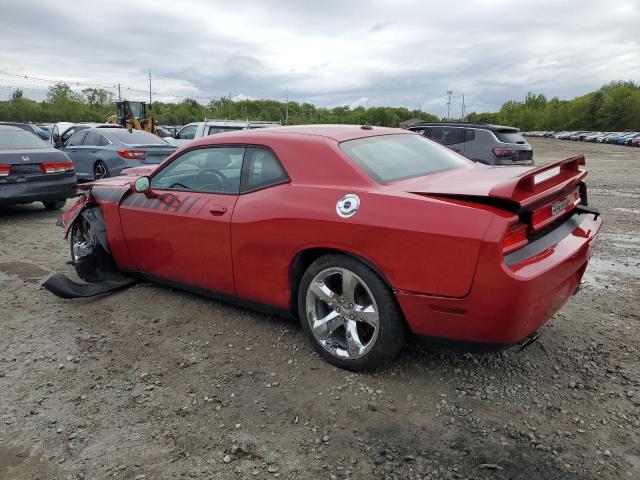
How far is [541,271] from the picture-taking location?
264 centimetres

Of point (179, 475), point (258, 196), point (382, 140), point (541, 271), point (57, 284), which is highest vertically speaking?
point (382, 140)

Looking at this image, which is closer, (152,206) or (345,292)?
(345,292)

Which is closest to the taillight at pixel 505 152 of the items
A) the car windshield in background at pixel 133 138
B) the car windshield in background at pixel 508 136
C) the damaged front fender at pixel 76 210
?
the car windshield in background at pixel 508 136

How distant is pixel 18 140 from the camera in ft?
27.3

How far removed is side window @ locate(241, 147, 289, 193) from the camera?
3.52 metres

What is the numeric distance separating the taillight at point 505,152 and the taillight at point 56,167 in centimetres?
847

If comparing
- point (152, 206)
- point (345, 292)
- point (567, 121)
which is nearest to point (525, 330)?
point (345, 292)

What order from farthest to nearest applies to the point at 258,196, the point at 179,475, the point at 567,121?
the point at 567,121 → the point at 258,196 → the point at 179,475

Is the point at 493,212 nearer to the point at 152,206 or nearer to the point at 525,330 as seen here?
the point at 525,330

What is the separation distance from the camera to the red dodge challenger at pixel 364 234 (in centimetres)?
262

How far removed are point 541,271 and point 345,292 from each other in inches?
43.1

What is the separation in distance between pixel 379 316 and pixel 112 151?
9.69m

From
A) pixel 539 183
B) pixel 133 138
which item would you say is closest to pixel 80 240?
pixel 539 183

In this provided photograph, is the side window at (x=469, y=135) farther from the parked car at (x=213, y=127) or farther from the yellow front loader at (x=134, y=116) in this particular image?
the yellow front loader at (x=134, y=116)
